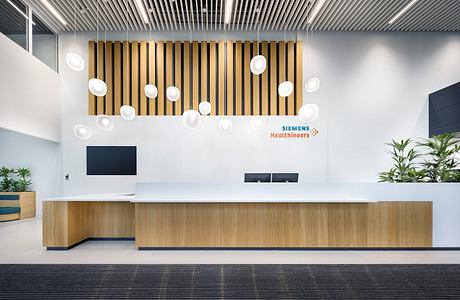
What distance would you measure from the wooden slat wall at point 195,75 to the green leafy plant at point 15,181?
91.9 inches

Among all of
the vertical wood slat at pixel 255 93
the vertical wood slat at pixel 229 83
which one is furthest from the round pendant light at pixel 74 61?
the vertical wood slat at pixel 255 93

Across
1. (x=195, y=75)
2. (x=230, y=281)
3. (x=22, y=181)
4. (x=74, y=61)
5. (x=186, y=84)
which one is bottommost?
(x=230, y=281)

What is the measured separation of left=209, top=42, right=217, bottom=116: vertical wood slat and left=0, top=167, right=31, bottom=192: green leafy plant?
16.4ft

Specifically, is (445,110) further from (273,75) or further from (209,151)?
(209,151)

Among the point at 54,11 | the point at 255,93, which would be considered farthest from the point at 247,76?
the point at 54,11

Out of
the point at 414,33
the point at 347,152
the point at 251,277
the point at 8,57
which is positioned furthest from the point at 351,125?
the point at 8,57

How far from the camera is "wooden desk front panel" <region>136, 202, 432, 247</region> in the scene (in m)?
5.54

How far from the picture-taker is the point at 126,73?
977 centimetres

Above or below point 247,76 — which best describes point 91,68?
above

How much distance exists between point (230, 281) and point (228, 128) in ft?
11.7

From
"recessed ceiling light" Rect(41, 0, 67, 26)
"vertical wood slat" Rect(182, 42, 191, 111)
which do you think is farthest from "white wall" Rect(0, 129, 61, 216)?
"vertical wood slat" Rect(182, 42, 191, 111)

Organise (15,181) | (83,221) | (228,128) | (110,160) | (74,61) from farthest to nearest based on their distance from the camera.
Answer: (15,181)
(110,160)
(228,128)
(83,221)
(74,61)

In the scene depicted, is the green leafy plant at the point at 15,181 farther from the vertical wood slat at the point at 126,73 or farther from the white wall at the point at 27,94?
the vertical wood slat at the point at 126,73

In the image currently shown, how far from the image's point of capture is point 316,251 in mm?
5477
